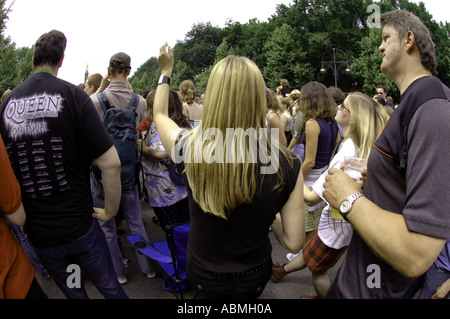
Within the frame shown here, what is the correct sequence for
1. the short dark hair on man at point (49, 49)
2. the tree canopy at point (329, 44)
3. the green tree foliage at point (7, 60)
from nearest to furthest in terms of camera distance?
the short dark hair on man at point (49, 49) → the green tree foliage at point (7, 60) → the tree canopy at point (329, 44)

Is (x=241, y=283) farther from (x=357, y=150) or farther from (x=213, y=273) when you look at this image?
(x=357, y=150)

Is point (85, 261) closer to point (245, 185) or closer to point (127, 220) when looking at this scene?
point (127, 220)

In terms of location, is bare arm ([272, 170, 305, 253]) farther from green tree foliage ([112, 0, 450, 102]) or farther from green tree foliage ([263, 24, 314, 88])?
green tree foliage ([263, 24, 314, 88])

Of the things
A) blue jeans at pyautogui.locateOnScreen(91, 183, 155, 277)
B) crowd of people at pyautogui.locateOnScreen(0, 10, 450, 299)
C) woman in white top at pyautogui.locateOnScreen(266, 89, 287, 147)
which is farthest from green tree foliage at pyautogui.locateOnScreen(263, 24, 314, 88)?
crowd of people at pyautogui.locateOnScreen(0, 10, 450, 299)

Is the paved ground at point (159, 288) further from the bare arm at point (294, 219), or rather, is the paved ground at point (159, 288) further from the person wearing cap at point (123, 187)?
the bare arm at point (294, 219)

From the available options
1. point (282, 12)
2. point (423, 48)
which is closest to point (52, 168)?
point (423, 48)

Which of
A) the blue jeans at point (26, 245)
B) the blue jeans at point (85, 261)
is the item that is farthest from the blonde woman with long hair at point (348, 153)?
the blue jeans at point (26, 245)

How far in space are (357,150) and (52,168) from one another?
2.22 metres

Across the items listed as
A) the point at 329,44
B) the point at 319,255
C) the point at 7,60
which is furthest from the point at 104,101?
the point at 329,44

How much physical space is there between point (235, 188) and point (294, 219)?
1.27 ft

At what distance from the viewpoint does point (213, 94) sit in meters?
1.42

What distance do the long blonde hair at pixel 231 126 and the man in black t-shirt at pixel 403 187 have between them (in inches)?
15.7

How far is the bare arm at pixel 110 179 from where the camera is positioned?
2.11 meters

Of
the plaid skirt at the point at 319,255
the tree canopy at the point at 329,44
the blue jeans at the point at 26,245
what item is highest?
the tree canopy at the point at 329,44
